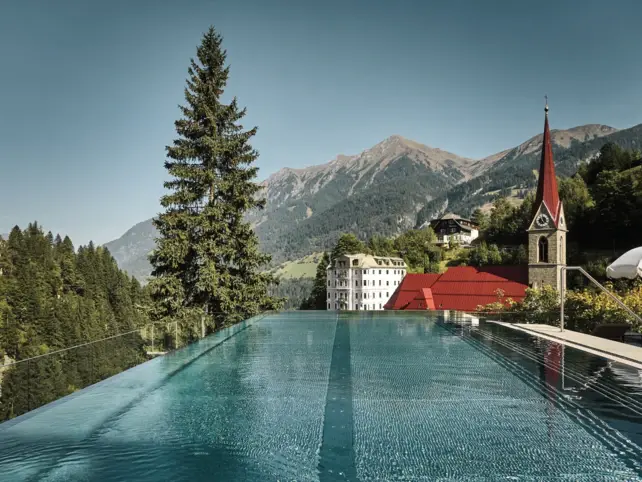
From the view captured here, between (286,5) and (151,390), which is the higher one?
(286,5)

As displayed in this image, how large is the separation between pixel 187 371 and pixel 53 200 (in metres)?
49.2

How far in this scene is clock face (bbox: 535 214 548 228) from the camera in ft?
121

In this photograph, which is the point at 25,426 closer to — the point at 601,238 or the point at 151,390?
the point at 151,390

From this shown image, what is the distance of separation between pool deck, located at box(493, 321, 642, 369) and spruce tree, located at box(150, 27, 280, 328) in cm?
874

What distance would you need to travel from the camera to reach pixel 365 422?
179 inches

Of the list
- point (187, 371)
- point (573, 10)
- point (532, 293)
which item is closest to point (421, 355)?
point (187, 371)

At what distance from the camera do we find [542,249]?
124 ft

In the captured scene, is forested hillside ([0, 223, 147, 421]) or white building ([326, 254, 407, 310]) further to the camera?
white building ([326, 254, 407, 310])

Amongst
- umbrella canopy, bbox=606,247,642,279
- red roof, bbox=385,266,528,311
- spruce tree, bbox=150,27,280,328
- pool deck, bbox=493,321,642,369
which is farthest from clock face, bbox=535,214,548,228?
umbrella canopy, bbox=606,247,642,279

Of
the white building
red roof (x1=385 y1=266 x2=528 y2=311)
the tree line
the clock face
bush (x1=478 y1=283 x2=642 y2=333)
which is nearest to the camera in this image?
bush (x1=478 y1=283 x2=642 y2=333)

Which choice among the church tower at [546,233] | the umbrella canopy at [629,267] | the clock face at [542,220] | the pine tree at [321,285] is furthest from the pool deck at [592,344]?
the pine tree at [321,285]

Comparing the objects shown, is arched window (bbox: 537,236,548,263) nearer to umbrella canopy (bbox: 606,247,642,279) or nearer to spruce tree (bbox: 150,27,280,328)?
spruce tree (bbox: 150,27,280,328)

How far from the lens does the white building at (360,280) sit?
76150 millimetres

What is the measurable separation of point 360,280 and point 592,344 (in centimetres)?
6785
